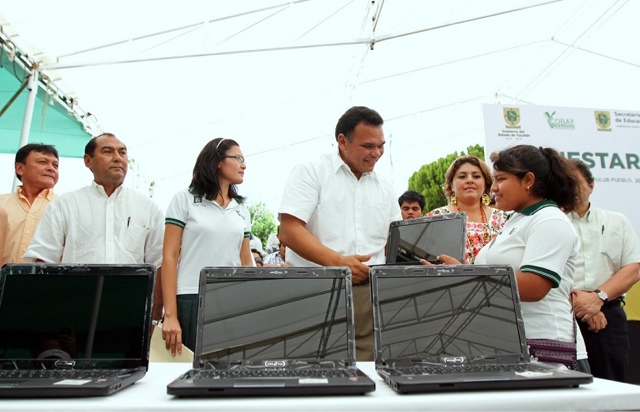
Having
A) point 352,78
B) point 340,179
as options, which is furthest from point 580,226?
point 352,78

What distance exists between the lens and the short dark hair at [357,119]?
190cm

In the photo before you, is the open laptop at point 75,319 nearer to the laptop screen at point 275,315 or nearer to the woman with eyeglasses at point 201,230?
the laptop screen at point 275,315

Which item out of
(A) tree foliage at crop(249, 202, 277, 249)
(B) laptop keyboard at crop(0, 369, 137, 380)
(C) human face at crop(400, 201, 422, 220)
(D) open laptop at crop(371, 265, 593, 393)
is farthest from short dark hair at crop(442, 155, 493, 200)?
(A) tree foliage at crop(249, 202, 277, 249)

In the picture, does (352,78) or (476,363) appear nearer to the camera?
(476,363)

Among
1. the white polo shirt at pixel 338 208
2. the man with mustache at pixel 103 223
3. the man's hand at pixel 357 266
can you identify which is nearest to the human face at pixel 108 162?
the man with mustache at pixel 103 223

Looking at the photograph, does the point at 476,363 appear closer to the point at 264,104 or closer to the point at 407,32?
the point at 407,32

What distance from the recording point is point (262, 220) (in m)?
26.8

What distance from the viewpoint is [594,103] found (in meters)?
8.94

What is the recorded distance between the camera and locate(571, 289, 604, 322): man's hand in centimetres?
227

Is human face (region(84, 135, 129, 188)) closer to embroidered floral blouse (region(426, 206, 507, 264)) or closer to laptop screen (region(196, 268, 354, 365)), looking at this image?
laptop screen (region(196, 268, 354, 365))

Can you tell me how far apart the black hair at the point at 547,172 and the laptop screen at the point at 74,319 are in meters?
1.17

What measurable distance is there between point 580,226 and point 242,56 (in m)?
5.71

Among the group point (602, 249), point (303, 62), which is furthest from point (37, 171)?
point (303, 62)

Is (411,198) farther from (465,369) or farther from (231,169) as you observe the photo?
(465,369)
